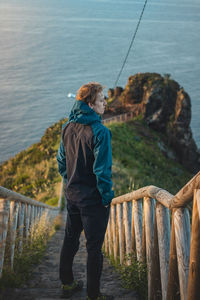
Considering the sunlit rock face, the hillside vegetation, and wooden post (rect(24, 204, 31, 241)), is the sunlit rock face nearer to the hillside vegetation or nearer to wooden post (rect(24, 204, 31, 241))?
the hillside vegetation

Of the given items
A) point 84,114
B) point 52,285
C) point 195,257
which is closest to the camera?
point 195,257

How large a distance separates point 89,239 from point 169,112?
3385 centimetres

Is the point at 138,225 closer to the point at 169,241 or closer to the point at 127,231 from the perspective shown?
the point at 127,231

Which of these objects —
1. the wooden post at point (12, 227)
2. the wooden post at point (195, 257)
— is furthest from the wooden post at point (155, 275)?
the wooden post at point (12, 227)

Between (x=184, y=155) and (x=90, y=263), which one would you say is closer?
(x=90, y=263)

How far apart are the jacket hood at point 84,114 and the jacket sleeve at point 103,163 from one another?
15 centimetres

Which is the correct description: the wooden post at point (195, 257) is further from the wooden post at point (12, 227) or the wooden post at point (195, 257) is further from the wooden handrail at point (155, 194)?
the wooden post at point (12, 227)

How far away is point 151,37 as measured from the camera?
438 ft

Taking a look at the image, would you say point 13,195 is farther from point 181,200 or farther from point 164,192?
point 181,200

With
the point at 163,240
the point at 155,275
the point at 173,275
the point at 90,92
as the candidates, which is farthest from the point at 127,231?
the point at 90,92

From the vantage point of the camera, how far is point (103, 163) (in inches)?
109

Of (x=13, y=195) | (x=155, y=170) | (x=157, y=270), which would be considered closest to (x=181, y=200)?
(x=157, y=270)

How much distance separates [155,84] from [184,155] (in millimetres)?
8012

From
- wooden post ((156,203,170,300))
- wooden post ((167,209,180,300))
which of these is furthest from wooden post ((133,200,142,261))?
wooden post ((167,209,180,300))
